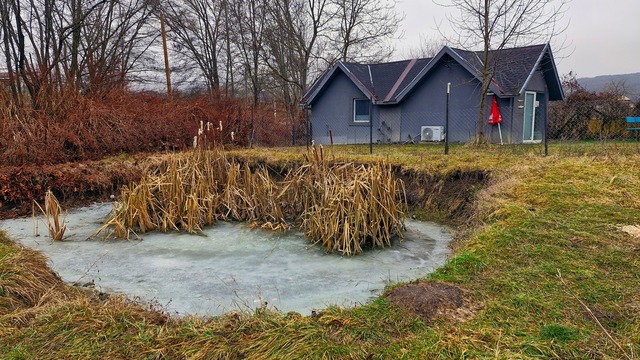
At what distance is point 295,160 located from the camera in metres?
9.00

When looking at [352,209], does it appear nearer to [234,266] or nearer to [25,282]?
[234,266]

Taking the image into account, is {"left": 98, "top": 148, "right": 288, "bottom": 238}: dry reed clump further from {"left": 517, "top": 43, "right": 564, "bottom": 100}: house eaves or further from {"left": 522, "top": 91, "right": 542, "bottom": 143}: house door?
{"left": 522, "top": 91, "right": 542, "bottom": 143}: house door

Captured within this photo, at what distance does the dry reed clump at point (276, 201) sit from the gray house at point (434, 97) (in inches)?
278

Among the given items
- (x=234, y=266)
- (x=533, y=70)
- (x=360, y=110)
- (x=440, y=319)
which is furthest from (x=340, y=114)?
(x=440, y=319)

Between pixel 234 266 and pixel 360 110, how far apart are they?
40.8 feet

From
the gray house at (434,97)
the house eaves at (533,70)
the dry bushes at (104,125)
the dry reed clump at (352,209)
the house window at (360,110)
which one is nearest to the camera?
the dry reed clump at (352,209)

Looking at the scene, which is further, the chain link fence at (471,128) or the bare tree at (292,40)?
the bare tree at (292,40)

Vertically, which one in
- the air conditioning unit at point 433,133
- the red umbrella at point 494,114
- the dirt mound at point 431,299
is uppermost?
the red umbrella at point 494,114

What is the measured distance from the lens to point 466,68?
1277 centimetres

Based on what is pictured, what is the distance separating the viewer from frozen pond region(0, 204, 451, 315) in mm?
3680

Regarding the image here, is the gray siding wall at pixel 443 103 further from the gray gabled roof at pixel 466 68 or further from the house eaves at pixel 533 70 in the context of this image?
the house eaves at pixel 533 70

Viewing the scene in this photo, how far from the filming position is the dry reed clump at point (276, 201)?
5012 millimetres

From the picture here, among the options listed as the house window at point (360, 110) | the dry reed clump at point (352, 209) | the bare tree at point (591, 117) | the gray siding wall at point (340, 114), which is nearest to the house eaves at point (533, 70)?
the bare tree at point (591, 117)

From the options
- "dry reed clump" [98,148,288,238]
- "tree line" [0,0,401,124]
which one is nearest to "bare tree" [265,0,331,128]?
"tree line" [0,0,401,124]
